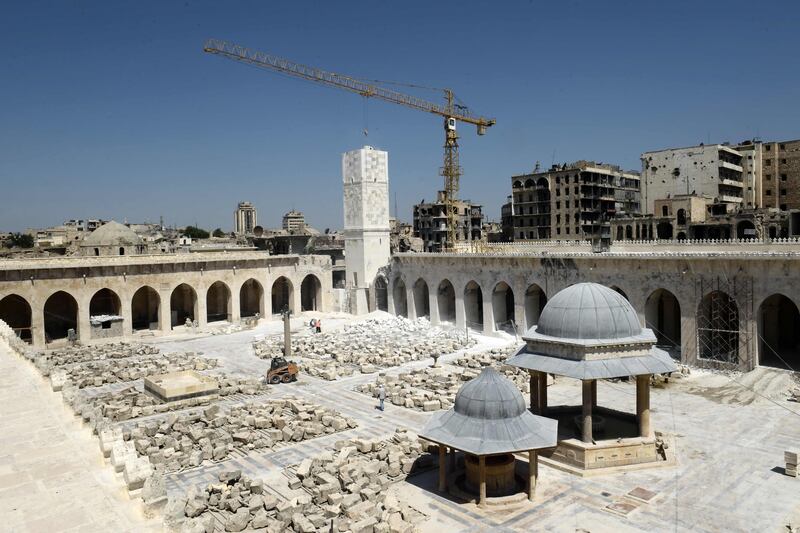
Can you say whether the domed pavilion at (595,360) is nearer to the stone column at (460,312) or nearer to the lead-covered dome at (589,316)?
the lead-covered dome at (589,316)

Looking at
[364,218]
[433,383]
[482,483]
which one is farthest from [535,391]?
[364,218]

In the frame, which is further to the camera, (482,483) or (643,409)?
(643,409)

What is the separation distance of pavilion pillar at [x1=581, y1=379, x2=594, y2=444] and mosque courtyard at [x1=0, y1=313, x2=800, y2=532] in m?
1.16

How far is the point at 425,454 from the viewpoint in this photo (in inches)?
679

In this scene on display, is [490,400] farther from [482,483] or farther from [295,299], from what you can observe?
[295,299]

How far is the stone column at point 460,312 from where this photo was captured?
1646 inches

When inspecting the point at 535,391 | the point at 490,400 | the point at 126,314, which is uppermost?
the point at 490,400

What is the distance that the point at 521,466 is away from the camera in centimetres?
1638

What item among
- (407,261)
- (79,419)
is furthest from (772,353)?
(79,419)

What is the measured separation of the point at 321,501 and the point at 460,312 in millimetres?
28348

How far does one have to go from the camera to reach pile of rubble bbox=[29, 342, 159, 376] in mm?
33219

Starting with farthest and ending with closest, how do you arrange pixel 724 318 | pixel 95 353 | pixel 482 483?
pixel 95 353 < pixel 724 318 < pixel 482 483

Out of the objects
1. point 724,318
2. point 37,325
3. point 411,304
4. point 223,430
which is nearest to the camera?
point 223,430

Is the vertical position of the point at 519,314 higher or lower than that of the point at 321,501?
higher
